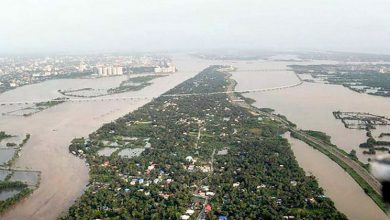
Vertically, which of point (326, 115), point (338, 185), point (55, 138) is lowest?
point (55, 138)

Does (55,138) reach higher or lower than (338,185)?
lower

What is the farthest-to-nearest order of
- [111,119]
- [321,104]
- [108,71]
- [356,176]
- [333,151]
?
[108,71], [321,104], [111,119], [333,151], [356,176]

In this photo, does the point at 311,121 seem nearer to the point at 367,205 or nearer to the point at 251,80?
the point at 367,205

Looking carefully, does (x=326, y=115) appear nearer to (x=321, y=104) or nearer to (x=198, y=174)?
(x=321, y=104)

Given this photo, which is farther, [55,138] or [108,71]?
[108,71]

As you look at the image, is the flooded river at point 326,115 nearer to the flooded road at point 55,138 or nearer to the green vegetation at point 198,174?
the green vegetation at point 198,174

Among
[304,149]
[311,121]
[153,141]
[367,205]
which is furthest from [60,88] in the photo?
[367,205]

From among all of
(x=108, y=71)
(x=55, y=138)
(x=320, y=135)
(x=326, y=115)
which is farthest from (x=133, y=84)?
(x=320, y=135)

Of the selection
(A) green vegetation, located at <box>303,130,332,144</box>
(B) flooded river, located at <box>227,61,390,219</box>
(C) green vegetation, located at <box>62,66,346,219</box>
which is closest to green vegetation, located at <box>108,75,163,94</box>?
(B) flooded river, located at <box>227,61,390,219</box>
